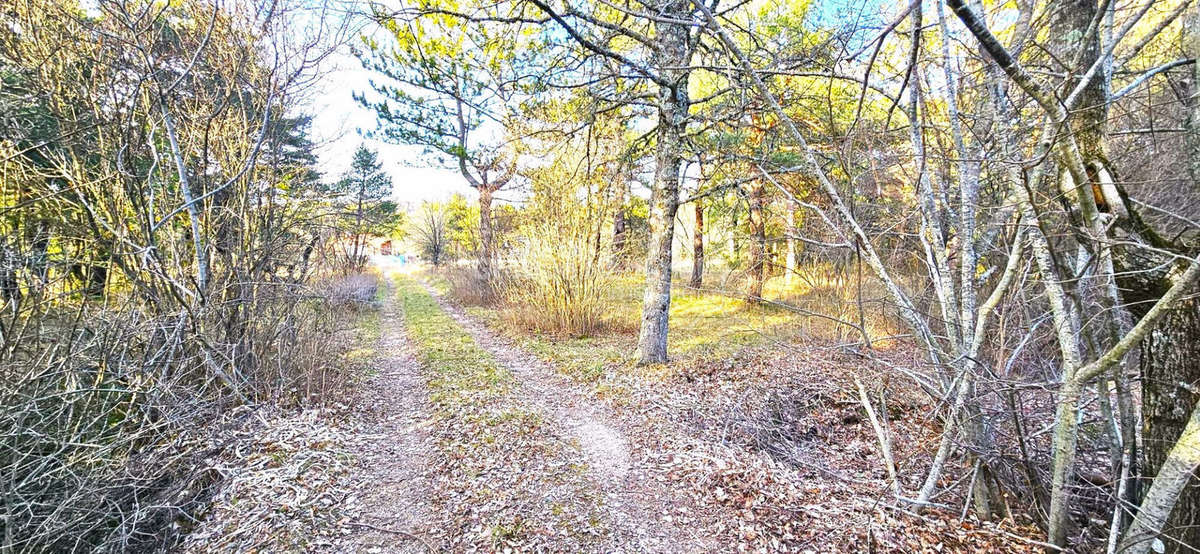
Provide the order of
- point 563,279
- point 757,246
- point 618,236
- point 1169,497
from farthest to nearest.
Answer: point 618,236 < point 563,279 < point 757,246 < point 1169,497

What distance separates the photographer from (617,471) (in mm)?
3590

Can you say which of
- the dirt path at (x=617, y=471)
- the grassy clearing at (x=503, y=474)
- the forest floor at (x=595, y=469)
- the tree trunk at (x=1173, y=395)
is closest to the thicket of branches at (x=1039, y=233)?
the tree trunk at (x=1173, y=395)

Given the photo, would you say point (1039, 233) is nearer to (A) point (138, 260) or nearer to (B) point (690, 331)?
(A) point (138, 260)

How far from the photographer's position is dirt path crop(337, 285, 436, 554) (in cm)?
279

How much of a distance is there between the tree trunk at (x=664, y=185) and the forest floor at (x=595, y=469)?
1.63 feet

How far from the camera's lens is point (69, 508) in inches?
112

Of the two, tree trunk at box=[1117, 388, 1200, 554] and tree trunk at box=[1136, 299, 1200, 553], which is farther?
tree trunk at box=[1136, 299, 1200, 553]

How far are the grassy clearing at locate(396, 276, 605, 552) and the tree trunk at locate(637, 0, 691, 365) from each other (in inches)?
78.3

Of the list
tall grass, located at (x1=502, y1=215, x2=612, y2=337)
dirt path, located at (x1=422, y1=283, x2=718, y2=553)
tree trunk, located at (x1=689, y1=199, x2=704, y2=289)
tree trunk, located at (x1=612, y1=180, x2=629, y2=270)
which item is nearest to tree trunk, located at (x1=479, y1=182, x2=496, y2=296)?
tall grass, located at (x1=502, y1=215, x2=612, y2=337)

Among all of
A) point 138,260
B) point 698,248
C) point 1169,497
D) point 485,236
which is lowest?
point 1169,497

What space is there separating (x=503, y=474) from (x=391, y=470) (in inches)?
36.5

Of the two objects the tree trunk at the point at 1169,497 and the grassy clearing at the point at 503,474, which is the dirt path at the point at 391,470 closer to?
the grassy clearing at the point at 503,474

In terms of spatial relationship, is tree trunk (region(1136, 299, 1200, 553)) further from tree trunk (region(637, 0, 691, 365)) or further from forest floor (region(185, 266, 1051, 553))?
tree trunk (region(637, 0, 691, 365))

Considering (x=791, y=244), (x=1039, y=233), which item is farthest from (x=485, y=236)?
(x=1039, y=233)
